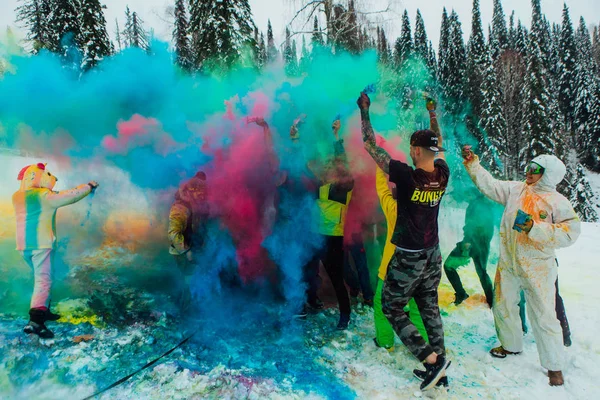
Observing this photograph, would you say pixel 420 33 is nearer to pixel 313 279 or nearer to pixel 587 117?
pixel 587 117

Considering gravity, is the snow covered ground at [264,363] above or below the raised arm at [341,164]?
below

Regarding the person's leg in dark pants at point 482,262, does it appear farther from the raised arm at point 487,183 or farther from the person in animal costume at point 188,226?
the person in animal costume at point 188,226

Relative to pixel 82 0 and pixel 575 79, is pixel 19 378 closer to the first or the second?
pixel 82 0

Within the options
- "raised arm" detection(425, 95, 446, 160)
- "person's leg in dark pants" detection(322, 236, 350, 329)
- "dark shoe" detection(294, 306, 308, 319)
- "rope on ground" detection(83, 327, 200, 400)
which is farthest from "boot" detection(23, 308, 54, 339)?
"raised arm" detection(425, 95, 446, 160)

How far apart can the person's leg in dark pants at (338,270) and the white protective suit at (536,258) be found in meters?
1.51

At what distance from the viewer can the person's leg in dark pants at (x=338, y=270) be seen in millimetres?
4148

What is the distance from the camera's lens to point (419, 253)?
321cm

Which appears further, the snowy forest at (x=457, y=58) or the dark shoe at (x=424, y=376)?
the snowy forest at (x=457, y=58)

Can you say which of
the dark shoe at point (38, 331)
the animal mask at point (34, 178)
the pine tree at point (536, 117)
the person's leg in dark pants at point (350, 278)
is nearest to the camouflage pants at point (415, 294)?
the person's leg in dark pants at point (350, 278)

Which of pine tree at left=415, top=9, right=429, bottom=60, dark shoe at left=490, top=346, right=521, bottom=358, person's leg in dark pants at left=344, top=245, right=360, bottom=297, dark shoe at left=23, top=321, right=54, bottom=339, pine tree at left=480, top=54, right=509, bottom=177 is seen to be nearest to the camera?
dark shoe at left=23, top=321, right=54, bottom=339

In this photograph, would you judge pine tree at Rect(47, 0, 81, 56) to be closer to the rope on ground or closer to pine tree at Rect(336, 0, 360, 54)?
pine tree at Rect(336, 0, 360, 54)

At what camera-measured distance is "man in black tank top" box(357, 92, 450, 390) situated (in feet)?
10.3

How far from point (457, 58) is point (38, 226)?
37.7 meters

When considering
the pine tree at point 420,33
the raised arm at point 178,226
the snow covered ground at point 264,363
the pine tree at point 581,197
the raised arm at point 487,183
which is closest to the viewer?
Answer: the snow covered ground at point 264,363
